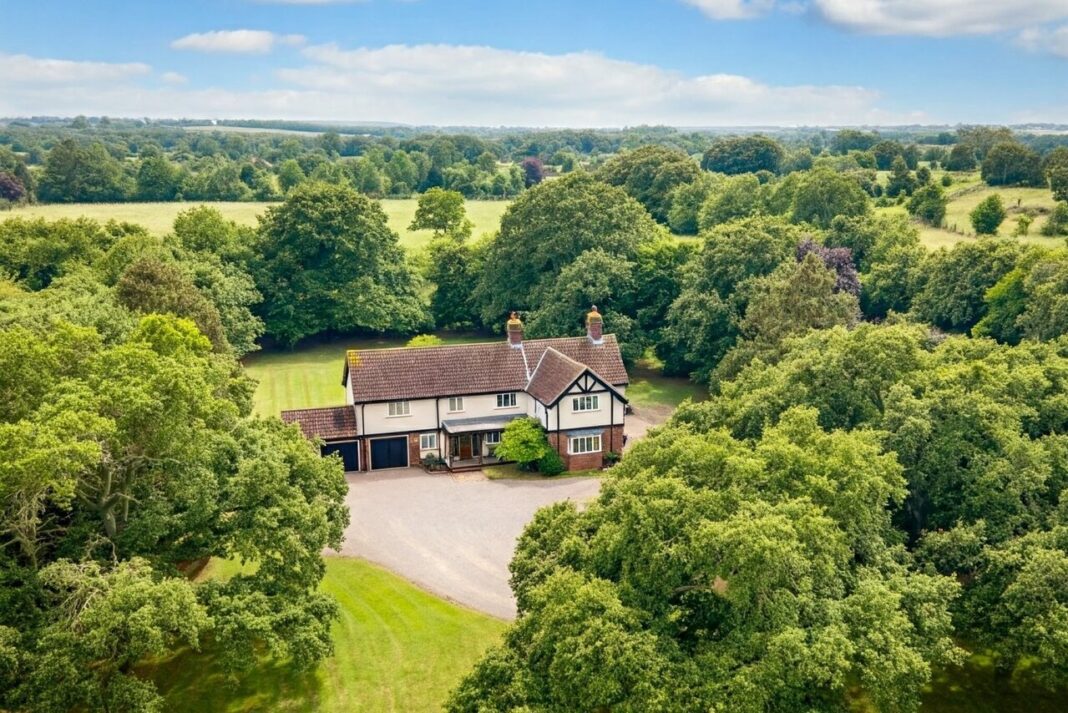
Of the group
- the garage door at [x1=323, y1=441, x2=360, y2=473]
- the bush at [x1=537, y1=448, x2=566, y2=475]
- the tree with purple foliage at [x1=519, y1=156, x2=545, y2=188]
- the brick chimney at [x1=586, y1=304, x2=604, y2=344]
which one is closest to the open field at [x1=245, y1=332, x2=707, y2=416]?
the brick chimney at [x1=586, y1=304, x2=604, y2=344]

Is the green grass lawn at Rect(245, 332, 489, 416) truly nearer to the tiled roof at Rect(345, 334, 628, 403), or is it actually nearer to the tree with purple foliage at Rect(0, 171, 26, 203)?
the tiled roof at Rect(345, 334, 628, 403)

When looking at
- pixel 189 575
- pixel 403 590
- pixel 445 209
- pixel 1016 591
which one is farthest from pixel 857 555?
pixel 445 209

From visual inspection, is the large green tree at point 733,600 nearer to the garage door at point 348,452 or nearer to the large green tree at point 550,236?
the garage door at point 348,452

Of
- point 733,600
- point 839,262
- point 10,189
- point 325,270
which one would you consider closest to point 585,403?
point 733,600

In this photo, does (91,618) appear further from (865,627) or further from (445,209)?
(445,209)

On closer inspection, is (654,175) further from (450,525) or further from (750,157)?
(450,525)

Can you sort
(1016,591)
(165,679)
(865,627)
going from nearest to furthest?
(865,627) < (1016,591) < (165,679)

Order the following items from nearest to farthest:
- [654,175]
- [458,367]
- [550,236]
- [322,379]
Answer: [458,367] → [322,379] → [550,236] → [654,175]
